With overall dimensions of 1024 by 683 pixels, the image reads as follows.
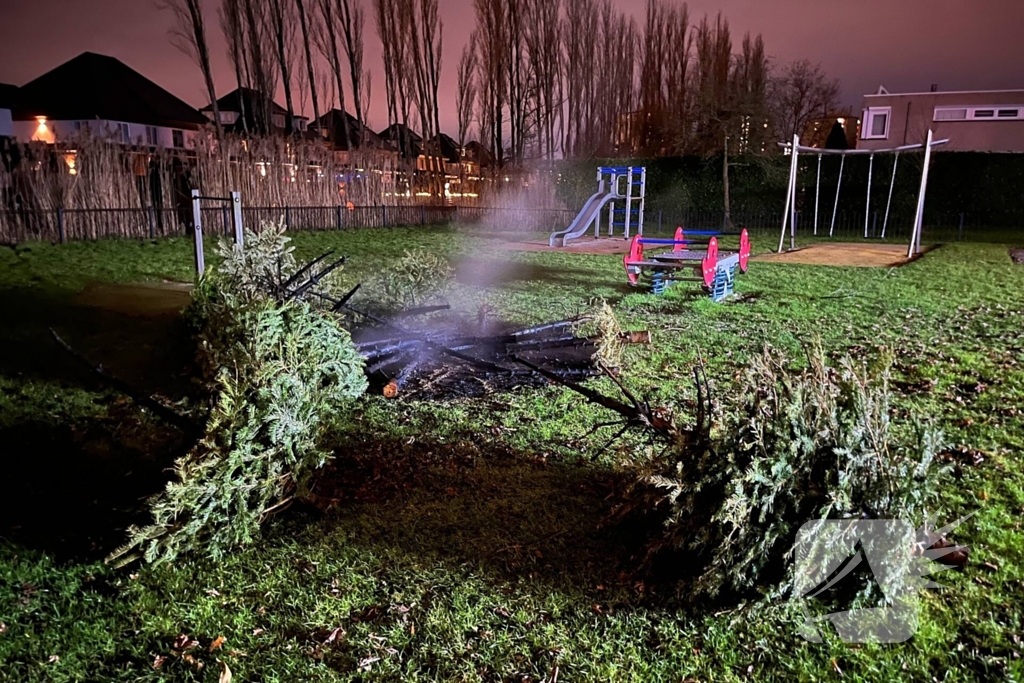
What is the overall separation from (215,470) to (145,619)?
629mm

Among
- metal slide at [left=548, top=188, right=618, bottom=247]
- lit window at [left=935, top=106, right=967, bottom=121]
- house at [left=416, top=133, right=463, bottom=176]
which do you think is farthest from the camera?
lit window at [left=935, top=106, right=967, bottom=121]

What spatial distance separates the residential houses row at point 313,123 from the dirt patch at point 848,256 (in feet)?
47.0

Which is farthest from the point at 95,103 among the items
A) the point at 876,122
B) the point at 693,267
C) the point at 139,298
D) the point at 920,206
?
the point at 876,122

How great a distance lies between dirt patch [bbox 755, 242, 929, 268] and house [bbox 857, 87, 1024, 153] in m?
15.6

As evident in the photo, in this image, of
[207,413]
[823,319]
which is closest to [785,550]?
[207,413]

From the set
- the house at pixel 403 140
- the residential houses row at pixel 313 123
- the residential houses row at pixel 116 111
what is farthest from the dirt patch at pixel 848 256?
the house at pixel 403 140

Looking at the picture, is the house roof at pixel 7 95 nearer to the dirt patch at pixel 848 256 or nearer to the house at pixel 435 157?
the house at pixel 435 157

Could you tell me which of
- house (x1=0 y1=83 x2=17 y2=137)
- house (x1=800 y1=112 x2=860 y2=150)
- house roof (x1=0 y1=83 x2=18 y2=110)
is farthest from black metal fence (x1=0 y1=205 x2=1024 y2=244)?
house roof (x1=0 y1=83 x2=18 y2=110)

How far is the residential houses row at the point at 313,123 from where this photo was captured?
97.7 feet

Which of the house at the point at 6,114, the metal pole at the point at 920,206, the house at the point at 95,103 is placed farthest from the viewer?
the house at the point at 95,103

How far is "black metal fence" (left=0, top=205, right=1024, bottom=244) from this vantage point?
14.2 meters

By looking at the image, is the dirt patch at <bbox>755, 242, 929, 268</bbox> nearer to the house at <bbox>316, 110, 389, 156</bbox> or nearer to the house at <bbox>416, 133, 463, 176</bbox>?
the house at <bbox>416, 133, 463, 176</bbox>

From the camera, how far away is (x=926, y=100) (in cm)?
3130

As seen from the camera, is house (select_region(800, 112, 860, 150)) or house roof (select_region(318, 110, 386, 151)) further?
house (select_region(800, 112, 860, 150))
